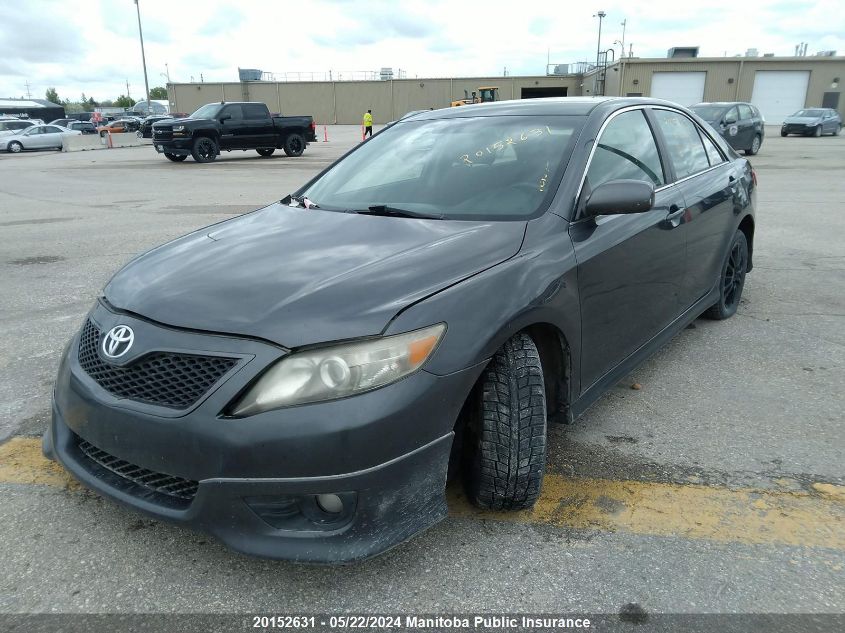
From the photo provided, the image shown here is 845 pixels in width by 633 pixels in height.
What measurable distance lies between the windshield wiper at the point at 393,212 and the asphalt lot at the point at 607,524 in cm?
121

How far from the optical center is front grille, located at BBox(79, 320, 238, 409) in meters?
1.97

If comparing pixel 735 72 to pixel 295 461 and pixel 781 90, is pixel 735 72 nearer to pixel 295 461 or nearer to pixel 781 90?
pixel 781 90

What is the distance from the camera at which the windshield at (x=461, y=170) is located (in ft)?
9.57

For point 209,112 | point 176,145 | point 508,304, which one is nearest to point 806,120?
point 209,112

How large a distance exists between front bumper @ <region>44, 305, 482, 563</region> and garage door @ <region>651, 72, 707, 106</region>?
52407mm

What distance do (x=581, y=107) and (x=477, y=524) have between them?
2.17m

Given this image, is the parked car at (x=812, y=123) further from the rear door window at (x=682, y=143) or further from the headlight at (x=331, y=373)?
the headlight at (x=331, y=373)

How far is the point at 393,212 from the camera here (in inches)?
118

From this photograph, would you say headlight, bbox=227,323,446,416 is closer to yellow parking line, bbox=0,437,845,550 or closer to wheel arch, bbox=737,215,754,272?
yellow parking line, bbox=0,437,845,550

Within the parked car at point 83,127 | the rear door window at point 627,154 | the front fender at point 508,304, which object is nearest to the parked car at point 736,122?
the rear door window at point 627,154

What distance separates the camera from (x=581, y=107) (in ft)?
11.0

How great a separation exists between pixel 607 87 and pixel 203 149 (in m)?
42.3

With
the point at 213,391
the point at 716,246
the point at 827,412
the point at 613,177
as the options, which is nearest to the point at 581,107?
the point at 613,177

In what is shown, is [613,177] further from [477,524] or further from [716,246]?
[477,524]
